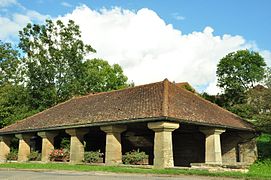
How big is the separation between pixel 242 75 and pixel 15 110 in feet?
92.2

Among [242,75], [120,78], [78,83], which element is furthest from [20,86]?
[242,75]

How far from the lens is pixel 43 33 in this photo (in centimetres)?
3644

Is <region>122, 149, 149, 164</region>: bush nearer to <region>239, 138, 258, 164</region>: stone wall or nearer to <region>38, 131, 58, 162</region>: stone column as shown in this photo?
<region>38, 131, 58, 162</region>: stone column

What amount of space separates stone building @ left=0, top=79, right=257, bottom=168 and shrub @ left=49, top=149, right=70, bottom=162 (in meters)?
0.62

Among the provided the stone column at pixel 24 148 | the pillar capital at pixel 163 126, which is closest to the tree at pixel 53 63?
the stone column at pixel 24 148

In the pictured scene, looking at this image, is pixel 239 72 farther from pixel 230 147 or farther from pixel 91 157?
pixel 91 157

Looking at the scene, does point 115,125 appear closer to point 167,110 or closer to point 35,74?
point 167,110

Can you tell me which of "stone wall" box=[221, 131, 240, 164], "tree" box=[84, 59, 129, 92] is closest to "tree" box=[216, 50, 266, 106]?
"tree" box=[84, 59, 129, 92]

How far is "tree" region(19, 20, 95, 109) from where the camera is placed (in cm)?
3400

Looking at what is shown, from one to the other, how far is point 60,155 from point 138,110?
6.81 metres

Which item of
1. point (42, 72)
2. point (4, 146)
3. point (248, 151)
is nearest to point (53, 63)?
point (42, 72)

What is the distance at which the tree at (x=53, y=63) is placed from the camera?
3400cm

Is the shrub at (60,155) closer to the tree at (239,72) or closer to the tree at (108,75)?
the tree at (108,75)

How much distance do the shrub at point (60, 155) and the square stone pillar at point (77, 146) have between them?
1351 mm
